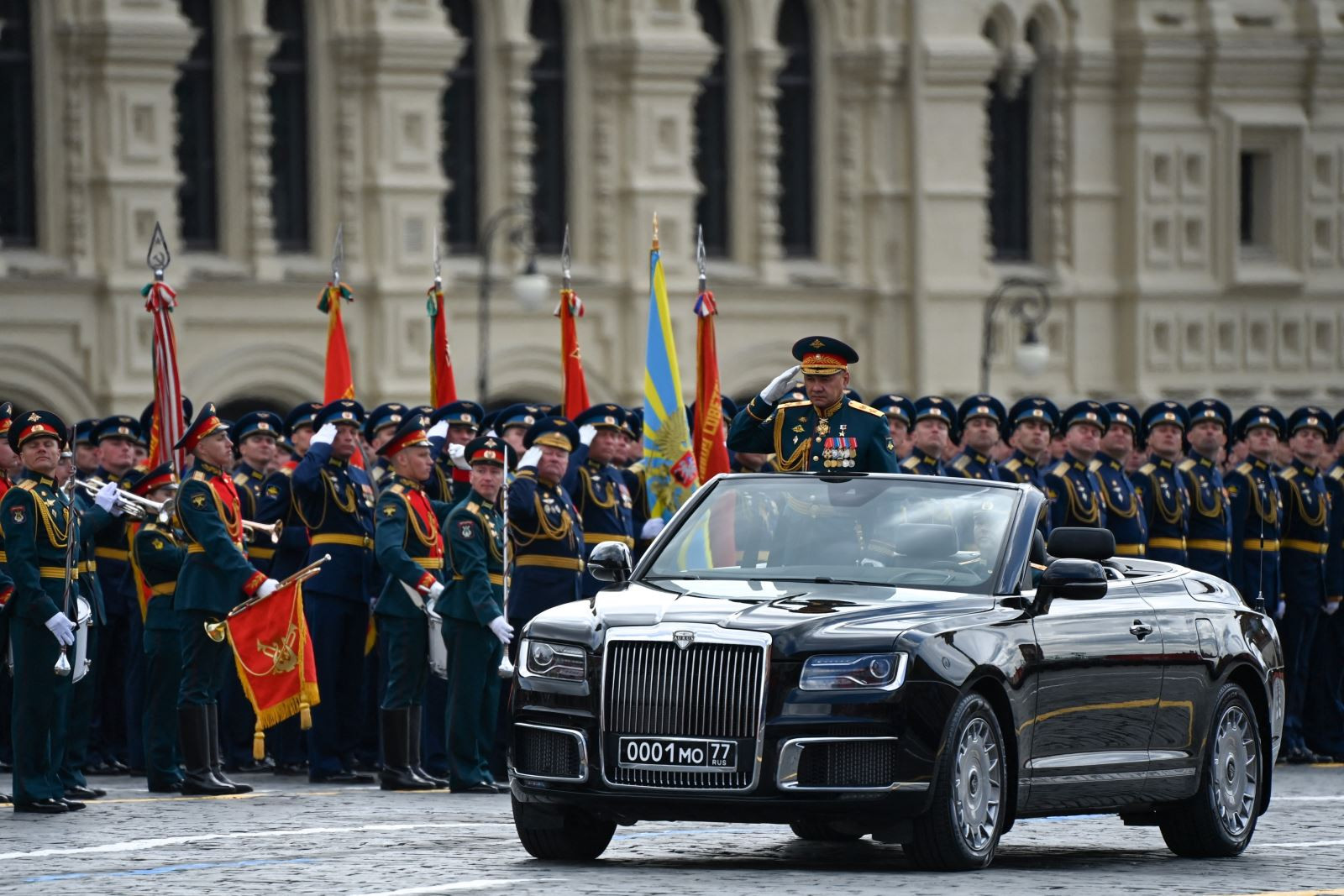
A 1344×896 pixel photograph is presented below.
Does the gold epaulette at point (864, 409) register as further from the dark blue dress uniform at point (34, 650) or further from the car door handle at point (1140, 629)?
the dark blue dress uniform at point (34, 650)

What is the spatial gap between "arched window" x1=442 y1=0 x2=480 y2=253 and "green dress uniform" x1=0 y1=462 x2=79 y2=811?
22.8 m

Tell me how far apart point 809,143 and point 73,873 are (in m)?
29.0

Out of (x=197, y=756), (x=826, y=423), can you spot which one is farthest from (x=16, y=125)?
(x=826, y=423)

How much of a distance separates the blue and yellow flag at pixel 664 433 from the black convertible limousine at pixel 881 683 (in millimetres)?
6074

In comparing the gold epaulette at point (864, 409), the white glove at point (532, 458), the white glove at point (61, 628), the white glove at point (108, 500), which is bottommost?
the white glove at point (61, 628)

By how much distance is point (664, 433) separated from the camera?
19797mm

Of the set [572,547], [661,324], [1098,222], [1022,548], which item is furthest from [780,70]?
[1022,548]

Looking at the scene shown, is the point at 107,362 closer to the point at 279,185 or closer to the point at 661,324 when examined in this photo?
the point at 279,185

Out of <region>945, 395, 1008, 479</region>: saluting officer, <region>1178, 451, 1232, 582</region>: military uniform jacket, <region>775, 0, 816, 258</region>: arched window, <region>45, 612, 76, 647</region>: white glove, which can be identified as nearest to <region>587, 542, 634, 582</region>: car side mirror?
<region>45, 612, 76, 647</region>: white glove

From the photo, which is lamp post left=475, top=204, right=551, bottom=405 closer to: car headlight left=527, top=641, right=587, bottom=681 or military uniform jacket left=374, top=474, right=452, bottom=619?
military uniform jacket left=374, top=474, right=452, bottom=619

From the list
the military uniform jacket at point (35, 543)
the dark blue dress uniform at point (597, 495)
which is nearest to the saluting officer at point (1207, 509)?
the dark blue dress uniform at point (597, 495)

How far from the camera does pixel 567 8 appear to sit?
38.3 meters

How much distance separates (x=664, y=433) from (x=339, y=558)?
2576 millimetres

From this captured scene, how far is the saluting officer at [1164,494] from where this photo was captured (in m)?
20.2
